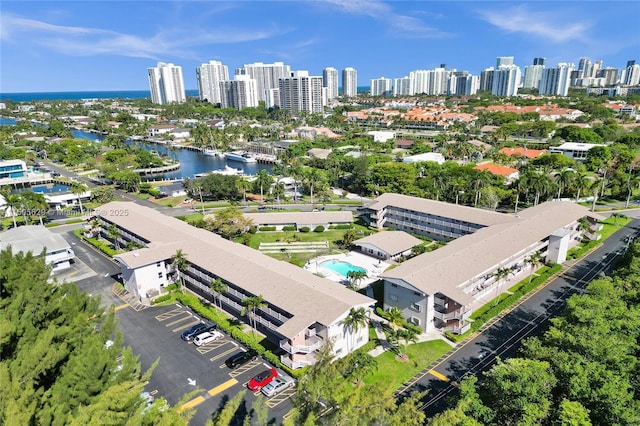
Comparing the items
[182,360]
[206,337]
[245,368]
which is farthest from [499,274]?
[182,360]

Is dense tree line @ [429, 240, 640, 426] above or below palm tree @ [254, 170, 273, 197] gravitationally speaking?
below

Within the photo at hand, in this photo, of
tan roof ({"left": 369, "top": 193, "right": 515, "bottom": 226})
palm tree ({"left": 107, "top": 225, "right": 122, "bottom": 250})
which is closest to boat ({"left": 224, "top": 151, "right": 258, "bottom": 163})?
tan roof ({"left": 369, "top": 193, "right": 515, "bottom": 226})

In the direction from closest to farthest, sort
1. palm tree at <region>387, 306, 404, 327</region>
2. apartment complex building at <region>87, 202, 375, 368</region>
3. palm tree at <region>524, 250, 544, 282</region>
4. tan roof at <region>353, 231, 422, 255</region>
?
apartment complex building at <region>87, 202, 375, 368</region>, palm tree at <region>387, 306, 404, 327</region>, palm tree at <region>524, 250, 544, 282</region>, tan roof at <region>353, 231, 422, 255</region>

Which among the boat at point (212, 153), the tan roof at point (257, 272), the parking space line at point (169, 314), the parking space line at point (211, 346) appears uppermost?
the boat at point (212, 153)

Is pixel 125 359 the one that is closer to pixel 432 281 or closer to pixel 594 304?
pixel 432 281

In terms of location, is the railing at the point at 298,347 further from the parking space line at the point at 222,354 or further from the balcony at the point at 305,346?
the parking space line at the point at 222,354

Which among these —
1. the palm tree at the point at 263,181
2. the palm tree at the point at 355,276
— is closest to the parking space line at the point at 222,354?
the palm tree at the point at 355,276

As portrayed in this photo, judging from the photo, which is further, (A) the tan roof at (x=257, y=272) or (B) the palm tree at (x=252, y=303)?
(B) the palm tree at (x=252, y=303)

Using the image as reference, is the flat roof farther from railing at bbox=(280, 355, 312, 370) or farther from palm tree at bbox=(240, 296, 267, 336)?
railing at bbox=(280, 355, 312, 370)
